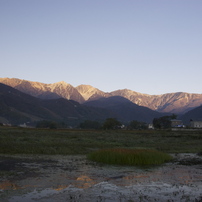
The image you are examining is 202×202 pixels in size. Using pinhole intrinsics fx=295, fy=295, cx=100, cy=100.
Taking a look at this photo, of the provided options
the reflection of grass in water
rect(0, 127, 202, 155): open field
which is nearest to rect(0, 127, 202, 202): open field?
the reflection of grass in water

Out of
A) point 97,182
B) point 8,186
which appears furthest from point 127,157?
point 8,186

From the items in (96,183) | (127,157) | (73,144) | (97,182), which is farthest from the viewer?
(73,144)

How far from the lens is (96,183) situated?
20.2m

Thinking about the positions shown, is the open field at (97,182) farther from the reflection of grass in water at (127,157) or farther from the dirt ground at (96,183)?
the reflection of grass in water at (127,157)

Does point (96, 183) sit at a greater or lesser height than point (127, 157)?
lesser

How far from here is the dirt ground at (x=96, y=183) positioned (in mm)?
16828

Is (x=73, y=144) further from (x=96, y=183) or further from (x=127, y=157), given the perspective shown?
(x=96, y=183)

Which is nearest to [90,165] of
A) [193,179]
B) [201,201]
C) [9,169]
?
[9,169]

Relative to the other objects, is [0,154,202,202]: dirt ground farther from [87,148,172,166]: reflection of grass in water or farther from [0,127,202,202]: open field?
[87,148,172,166]: reflection of grass in water

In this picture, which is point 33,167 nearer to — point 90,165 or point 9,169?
point 9,169

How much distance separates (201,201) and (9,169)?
15394 mm

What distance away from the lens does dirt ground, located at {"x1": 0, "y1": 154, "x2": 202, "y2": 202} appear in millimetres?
16828

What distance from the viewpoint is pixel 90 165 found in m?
28.1

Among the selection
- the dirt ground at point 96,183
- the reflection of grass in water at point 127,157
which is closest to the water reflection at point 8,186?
the dirt ground at point 96,183
